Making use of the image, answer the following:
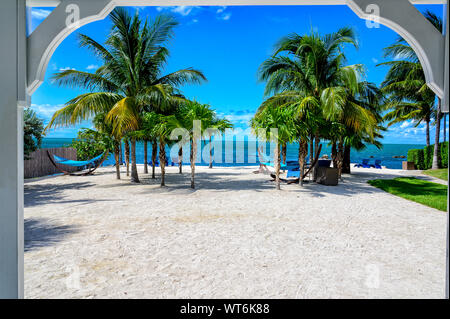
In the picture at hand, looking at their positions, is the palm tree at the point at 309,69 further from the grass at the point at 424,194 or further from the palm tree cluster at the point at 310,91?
the grass at the point at 424,194

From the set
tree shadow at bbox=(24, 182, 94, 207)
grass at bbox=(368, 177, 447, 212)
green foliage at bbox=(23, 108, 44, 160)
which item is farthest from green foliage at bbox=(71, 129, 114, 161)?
grass at bbox=(368, 177, 447, 212)

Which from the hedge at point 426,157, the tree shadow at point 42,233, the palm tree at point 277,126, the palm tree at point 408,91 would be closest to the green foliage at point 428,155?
the hedge at point 426,157

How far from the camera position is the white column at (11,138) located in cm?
176

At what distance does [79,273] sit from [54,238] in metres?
1.57

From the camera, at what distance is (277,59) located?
32.0 ft

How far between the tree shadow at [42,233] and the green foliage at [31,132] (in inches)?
222

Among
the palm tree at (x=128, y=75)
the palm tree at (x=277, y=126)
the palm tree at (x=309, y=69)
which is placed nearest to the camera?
the palm tree at (x=277, y=126)

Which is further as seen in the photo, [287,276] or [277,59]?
[277,59]

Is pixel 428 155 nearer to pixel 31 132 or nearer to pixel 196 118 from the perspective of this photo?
pixel 196 118

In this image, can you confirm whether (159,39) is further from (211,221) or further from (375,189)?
(375,189)

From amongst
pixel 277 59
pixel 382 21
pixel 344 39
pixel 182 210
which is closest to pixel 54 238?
pixel 182 210

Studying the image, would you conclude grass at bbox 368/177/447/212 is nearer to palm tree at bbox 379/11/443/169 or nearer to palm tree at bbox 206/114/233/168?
palm tree at bbox 206/114/233/168

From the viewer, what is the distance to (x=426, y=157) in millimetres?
16297

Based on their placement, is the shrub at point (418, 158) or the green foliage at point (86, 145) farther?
the shrub at point (418, 158)
